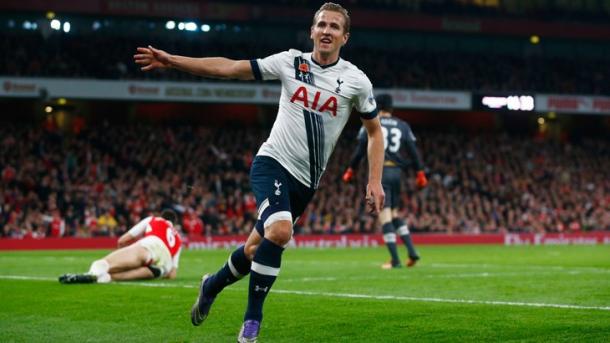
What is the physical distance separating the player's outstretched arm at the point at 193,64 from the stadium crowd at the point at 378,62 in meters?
32.5

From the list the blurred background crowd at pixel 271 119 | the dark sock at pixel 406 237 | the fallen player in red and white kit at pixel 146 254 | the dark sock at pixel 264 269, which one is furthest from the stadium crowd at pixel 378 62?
the dark sock at pixel 264 269

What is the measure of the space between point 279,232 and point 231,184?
98.5 ft

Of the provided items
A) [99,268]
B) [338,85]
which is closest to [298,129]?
[338,85]

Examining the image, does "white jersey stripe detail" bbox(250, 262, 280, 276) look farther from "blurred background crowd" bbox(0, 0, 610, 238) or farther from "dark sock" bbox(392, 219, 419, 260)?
"blurred background crowd" bbox(0, 0, 610, 238)

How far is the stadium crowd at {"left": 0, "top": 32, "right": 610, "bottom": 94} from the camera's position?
131 ft

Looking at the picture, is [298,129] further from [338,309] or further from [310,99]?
[338,309]

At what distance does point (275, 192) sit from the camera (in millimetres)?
7875

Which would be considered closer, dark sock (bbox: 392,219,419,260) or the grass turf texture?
the grass turf texture

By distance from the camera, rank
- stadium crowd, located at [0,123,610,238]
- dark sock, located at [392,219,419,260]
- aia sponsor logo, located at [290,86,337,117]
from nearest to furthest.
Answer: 1. aia sponsor logo, located at [290,86,337,117]
2. dark sock, located at [392,219,419,260]
3. stadium crowd, located at [0,123,610,238]

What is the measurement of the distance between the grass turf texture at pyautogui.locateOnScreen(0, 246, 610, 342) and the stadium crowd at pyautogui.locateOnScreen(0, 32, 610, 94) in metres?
26.0

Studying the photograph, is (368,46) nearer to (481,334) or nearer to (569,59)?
(569,59)

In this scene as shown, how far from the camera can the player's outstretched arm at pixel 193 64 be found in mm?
7414

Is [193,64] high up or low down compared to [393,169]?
up

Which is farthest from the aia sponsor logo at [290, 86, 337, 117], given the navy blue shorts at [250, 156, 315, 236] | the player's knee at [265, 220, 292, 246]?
the player's knee at [265, 220, 292, 246]
